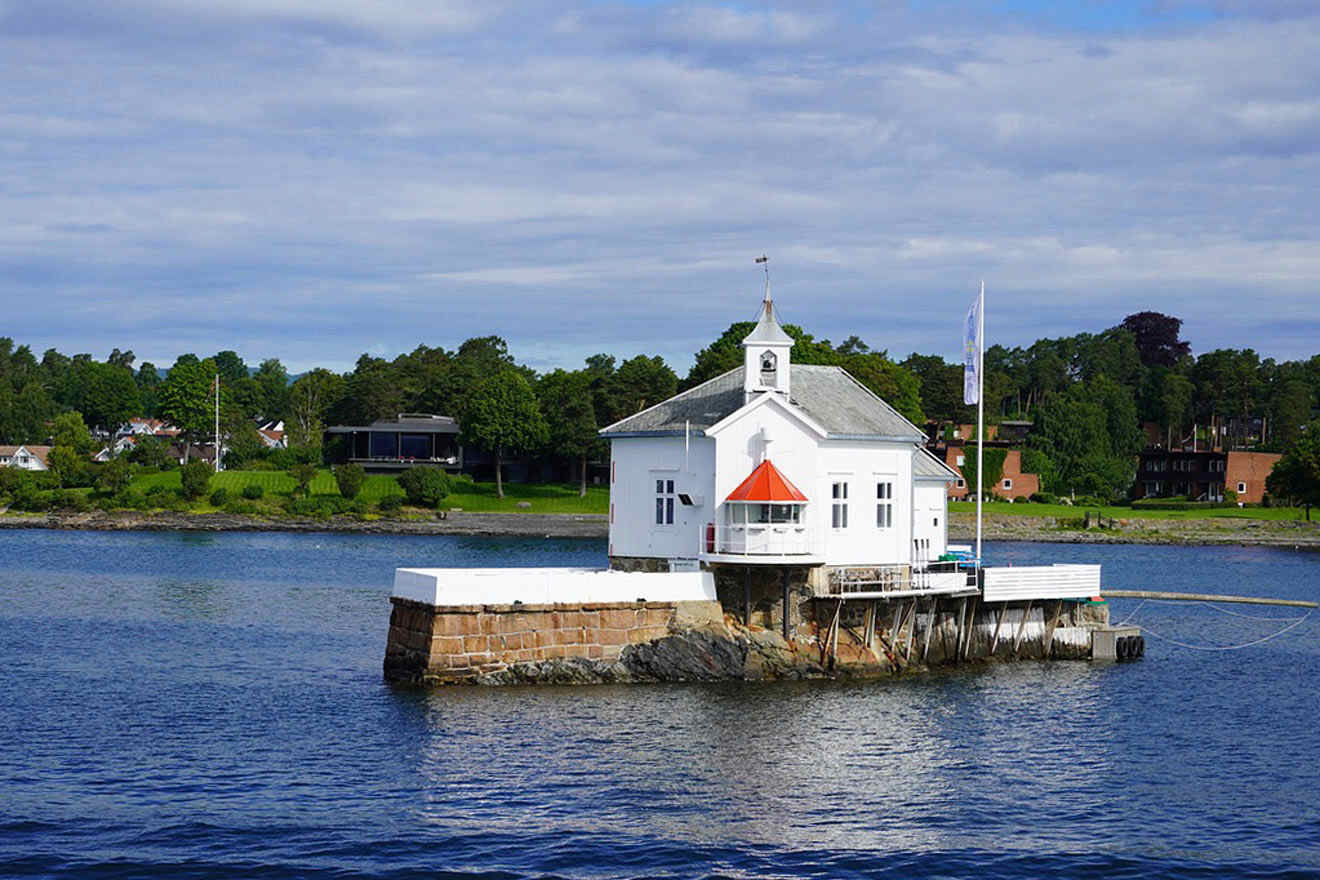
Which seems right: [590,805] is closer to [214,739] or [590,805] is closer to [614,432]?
[214,739]

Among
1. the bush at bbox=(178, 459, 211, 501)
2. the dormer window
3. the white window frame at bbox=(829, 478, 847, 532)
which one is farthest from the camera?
the bush at bbox=(178, 459, 211, 501)

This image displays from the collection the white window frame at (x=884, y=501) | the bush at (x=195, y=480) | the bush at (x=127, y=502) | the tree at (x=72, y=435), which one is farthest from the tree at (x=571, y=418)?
the white window frame at (x=884, y=501)

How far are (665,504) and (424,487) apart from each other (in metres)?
78.0

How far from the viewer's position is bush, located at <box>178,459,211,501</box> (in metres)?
122

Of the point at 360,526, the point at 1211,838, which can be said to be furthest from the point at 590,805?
the point at 360,526

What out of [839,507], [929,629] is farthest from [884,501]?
[929,629]

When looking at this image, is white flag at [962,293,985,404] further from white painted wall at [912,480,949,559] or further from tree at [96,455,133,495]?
tree at [96,455,133,495]

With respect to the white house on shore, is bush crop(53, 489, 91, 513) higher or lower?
lower

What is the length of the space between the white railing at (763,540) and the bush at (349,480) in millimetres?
82213

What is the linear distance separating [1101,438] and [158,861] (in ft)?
439

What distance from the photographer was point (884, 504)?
4656 cm

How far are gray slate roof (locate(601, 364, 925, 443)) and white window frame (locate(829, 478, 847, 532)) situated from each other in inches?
58.2

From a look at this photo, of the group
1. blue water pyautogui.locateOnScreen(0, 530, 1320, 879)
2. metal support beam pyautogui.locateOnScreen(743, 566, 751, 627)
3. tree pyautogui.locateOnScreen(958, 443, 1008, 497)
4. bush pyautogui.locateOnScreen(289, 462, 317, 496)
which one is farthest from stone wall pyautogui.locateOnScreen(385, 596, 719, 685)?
tree pyautogui.locateOnScreen(958, 443, 1008, 497)

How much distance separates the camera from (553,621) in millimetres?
40594
